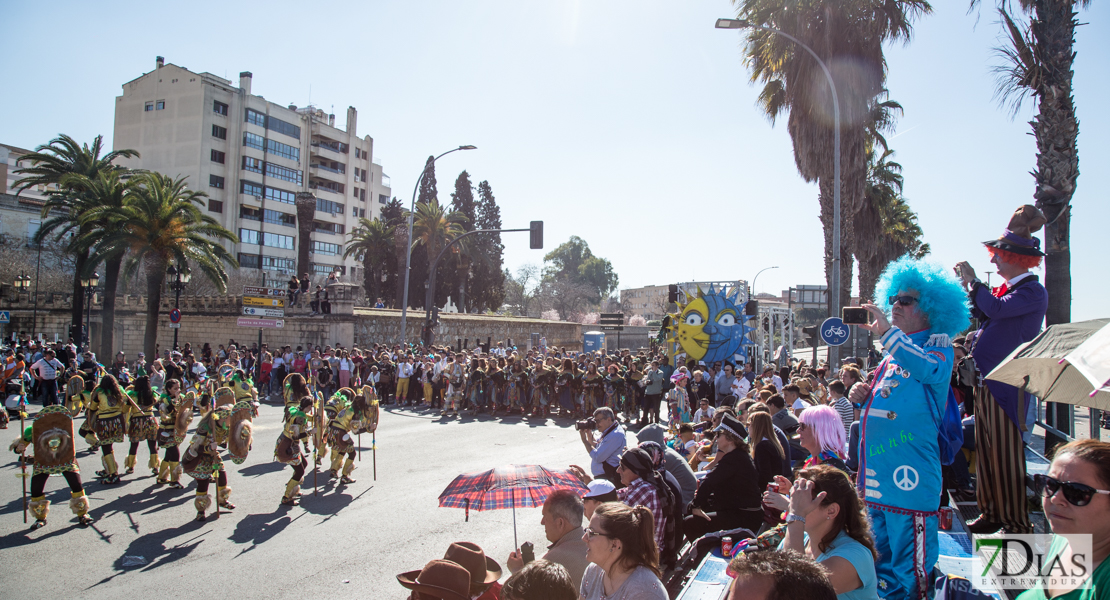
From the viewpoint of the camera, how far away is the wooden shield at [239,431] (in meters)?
7.70

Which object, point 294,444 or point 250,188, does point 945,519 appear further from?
point 250,188

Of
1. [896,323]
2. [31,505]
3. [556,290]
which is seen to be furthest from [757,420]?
[556,290]

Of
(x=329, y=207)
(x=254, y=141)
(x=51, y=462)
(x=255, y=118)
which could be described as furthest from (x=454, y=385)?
(x=329, y=207)

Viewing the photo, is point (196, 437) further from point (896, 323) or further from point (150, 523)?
point (896, 323)

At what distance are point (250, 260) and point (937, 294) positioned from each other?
197 feet

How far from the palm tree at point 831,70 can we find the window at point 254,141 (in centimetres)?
4924

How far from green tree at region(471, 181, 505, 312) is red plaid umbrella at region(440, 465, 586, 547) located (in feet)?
152

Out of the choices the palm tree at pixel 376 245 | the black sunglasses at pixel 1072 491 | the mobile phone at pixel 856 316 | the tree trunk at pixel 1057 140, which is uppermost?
the palm tree at pixel 376 245

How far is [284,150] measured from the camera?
5769 cm

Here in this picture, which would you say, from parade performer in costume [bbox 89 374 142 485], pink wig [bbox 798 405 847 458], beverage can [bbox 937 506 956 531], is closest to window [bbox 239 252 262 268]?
parade performer in costume [bbox 89 374 142 485]

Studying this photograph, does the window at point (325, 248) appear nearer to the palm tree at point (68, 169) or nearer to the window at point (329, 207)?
the window at point (329, 207)

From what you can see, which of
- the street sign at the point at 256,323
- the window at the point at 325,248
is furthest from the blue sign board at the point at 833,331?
the window at the point at 325,248

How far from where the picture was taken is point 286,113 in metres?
57.4

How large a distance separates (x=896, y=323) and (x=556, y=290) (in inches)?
3055
